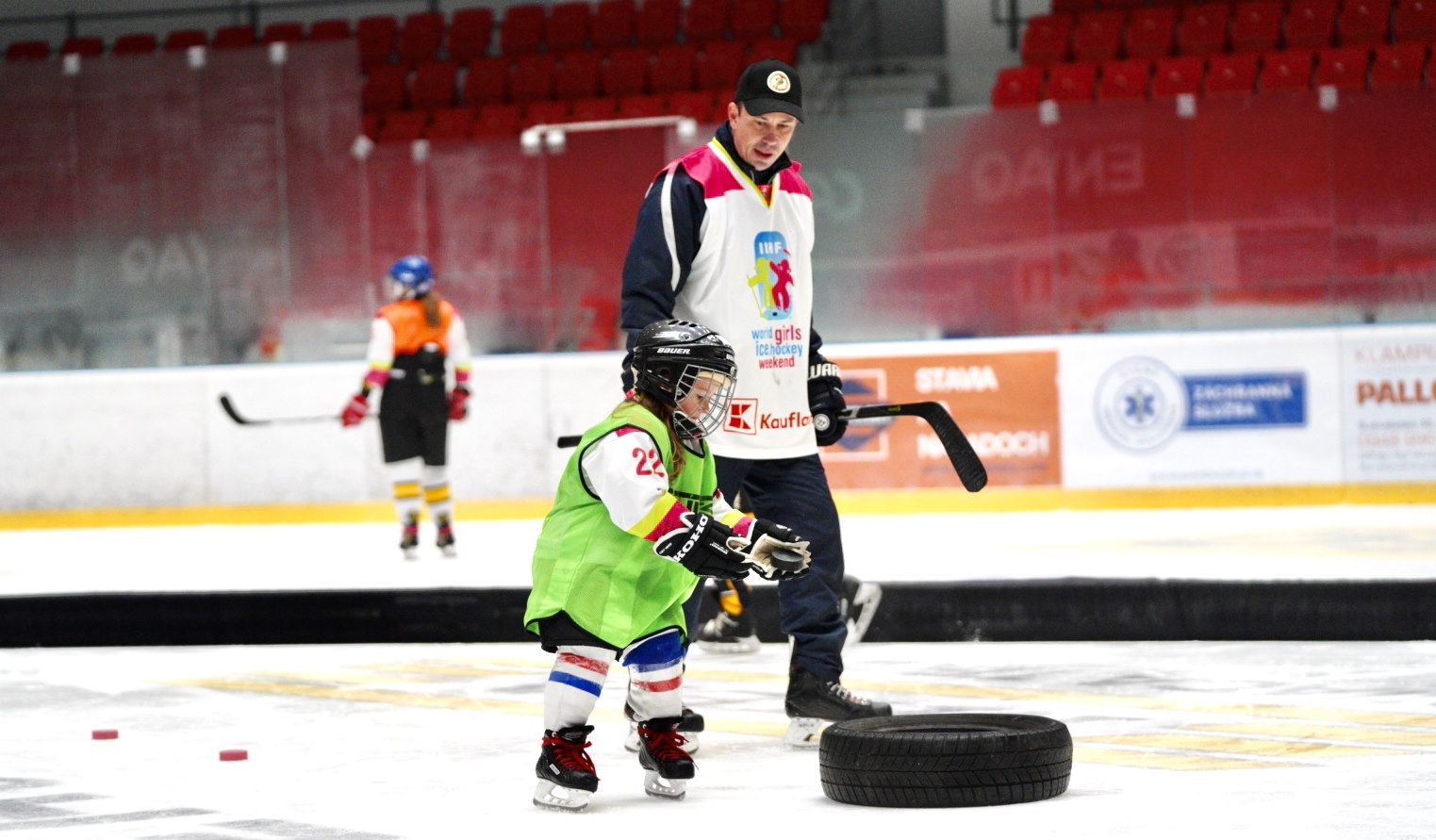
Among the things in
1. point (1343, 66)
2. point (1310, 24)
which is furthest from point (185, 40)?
point (1343, 66)

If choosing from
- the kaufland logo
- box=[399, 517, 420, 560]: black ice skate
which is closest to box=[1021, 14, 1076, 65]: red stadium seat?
box=[399, 517, 420, 560]: black ice skate

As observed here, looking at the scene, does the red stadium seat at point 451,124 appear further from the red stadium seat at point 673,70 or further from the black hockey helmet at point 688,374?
the black hockey helmet at point 688,374

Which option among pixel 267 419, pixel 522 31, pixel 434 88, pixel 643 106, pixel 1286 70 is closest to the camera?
pixel 267 419

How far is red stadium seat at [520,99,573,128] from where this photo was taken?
13.9m

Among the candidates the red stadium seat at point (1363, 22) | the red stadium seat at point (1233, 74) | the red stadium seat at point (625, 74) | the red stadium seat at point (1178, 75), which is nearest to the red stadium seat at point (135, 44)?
the red stadium seat at point (625, 74)

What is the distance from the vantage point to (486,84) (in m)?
14.7

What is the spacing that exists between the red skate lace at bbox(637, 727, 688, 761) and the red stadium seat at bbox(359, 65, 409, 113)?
11795 mm

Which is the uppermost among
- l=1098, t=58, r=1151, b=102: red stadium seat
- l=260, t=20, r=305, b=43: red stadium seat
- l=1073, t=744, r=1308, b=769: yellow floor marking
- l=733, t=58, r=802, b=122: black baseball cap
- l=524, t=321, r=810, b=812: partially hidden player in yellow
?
l=260, t=20, r=305, b=43: red stadium seat

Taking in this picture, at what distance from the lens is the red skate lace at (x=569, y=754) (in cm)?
343

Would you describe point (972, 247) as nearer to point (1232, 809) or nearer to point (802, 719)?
point (802, 719)

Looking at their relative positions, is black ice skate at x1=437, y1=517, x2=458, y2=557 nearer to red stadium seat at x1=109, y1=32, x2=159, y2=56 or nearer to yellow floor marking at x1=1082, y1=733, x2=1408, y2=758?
yellow floor marking at x1=1082, y1=733, x2=1408, y2=758

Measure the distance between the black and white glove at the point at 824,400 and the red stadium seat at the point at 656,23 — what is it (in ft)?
35.4

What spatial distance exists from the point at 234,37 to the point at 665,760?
12.5 m

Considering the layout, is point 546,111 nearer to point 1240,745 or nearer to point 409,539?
point 409,539
